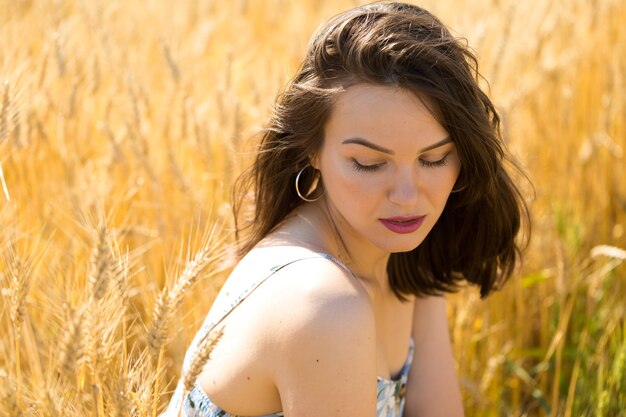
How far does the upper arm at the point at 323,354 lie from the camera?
127 centimetres

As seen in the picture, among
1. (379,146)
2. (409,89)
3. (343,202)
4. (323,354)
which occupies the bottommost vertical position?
(323,354)

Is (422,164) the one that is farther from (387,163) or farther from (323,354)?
(323,354)

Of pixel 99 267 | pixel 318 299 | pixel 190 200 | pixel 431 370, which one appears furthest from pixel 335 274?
pixel 190 200

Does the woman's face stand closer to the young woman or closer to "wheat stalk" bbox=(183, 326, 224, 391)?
the young woman

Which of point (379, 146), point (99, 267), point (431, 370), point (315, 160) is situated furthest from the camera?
point (431, 370)

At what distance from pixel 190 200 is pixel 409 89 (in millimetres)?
863

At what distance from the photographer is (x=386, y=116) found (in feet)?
4.53

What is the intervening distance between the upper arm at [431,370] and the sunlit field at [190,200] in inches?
5.5

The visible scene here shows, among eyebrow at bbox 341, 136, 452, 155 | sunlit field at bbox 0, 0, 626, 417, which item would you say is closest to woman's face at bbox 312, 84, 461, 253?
eyebrow at bbox 341, 136, 452, 155

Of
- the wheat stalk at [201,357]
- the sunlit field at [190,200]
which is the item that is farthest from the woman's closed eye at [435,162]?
the wheat stalk at [201,357]

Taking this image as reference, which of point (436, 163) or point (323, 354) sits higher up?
point (436, 163)

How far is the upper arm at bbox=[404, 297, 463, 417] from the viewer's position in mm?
1858

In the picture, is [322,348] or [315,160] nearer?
[322,348]

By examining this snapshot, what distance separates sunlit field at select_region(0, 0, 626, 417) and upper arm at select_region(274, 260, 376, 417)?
179 millimetres
